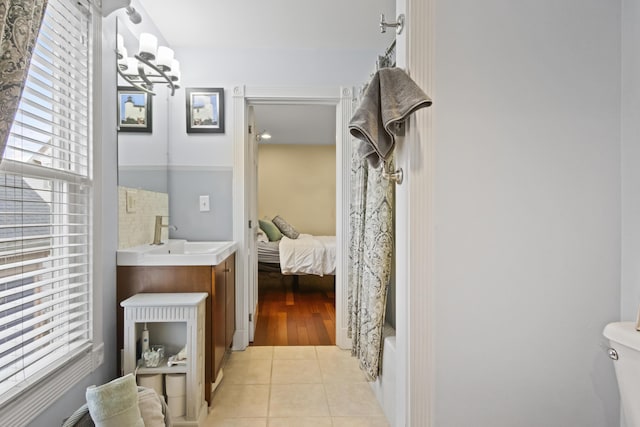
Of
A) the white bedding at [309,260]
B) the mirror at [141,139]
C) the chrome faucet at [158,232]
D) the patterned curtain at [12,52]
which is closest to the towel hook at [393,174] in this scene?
the patterned curtain at [12,52]

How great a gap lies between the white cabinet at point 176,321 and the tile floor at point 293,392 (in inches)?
7.0

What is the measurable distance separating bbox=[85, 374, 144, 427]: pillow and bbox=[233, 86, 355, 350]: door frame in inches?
59.9

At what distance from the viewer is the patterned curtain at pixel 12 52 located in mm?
832

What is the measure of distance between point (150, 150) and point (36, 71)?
117 centimetres

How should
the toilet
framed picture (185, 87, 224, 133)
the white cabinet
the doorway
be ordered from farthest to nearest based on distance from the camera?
the doorway, framed picture (185, 87, 224, 133), the white cabinet, the toilet

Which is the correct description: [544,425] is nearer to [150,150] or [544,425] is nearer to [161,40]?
[150,150]

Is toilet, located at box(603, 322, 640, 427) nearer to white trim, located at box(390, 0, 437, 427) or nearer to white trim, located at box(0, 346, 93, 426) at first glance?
white trim, located at box(390, 0, 437, 427)

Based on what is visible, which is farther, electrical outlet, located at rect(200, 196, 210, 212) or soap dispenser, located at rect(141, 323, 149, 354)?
electrical outlet, located at rect(200, 196, 210, 212)

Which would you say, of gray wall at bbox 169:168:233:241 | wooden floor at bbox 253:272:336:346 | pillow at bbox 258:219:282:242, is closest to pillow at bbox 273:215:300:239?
pillow at bbox 258:219:282:242

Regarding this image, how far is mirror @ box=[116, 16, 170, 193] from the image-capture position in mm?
2016

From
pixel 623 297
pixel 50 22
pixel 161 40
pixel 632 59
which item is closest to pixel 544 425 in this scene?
pixel 623 297

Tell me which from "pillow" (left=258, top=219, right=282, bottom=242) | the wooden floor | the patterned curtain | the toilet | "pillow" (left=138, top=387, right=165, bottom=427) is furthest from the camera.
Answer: "pillow" (left=258, top=219, right=282, bottom=242)

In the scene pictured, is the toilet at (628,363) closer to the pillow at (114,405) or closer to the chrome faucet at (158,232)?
the pillow at (114,405)

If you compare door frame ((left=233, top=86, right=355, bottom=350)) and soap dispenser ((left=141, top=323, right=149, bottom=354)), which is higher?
door frame ((left=233, top=86, right=355, bottom=350))
